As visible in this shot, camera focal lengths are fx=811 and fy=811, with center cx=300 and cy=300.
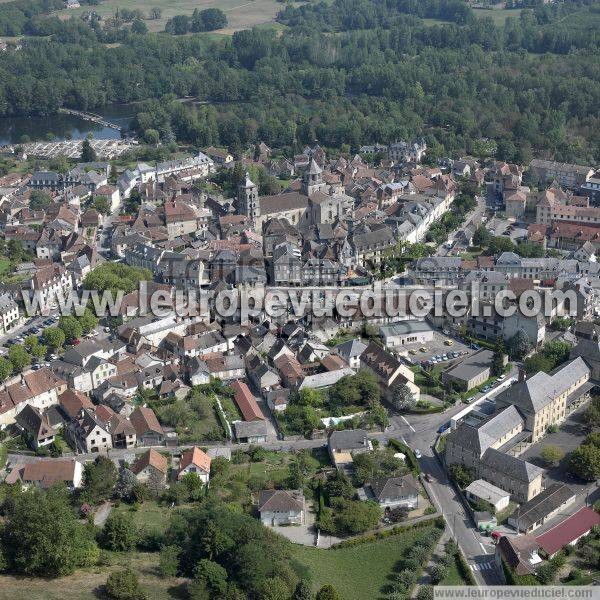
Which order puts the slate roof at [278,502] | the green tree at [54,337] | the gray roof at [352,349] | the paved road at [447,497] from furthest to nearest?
the green tree at [54,337] < the gray roof at [352,349] < the slate roof at [278,502] < the paved road at [447,497]

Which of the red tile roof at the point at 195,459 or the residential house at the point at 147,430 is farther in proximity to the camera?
the residential house at the point at 147,430

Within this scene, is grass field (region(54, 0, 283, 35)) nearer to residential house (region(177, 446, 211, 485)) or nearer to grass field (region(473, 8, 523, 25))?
grass field (region(473, 8, 523, 25))

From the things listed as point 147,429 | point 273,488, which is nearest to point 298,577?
point 273,488

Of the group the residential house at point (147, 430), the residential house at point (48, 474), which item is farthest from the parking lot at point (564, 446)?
the residential house at point (48, 474)

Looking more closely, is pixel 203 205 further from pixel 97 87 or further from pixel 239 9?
pixel 239 9

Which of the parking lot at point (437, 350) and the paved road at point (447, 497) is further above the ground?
the parking lot at point (437, 350)

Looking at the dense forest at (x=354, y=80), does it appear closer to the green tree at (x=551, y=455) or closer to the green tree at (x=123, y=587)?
the green tree at (x=551, y=455)
